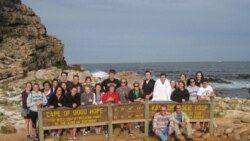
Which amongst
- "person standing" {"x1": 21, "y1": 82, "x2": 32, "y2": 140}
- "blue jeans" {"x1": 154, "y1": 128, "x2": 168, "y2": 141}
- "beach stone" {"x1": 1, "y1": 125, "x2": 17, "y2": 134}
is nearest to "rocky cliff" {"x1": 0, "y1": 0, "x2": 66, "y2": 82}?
"beach stone" {"x1": 1, "y1": 125, "x2": 17, "y2": 134}

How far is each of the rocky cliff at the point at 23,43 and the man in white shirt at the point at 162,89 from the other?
2023 centimetres

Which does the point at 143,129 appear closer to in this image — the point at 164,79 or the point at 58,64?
the point at 164,79

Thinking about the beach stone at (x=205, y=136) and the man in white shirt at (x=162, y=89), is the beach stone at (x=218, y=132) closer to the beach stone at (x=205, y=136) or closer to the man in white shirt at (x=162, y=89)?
the beach stone at (x=205, y=136)

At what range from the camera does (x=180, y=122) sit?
12586mm

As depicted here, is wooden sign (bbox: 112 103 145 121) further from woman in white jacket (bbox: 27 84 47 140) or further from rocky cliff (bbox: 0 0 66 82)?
rocky cliff (bbox: 0 0 66 82)

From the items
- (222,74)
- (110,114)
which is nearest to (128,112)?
(110,114)

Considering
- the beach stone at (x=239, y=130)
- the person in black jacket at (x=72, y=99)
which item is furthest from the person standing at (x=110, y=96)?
the beach stone at (x=239, y=130)

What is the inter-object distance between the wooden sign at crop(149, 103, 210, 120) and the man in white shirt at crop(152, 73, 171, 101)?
0.36m

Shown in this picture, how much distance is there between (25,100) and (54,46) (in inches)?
1145

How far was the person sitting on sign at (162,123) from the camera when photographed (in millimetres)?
12430

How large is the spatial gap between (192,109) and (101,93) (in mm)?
3127

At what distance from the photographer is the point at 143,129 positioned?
13609 millimetres

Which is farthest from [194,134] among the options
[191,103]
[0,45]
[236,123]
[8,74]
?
[0,45]

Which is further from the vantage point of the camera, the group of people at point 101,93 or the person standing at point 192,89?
the person standing at point 192,89
